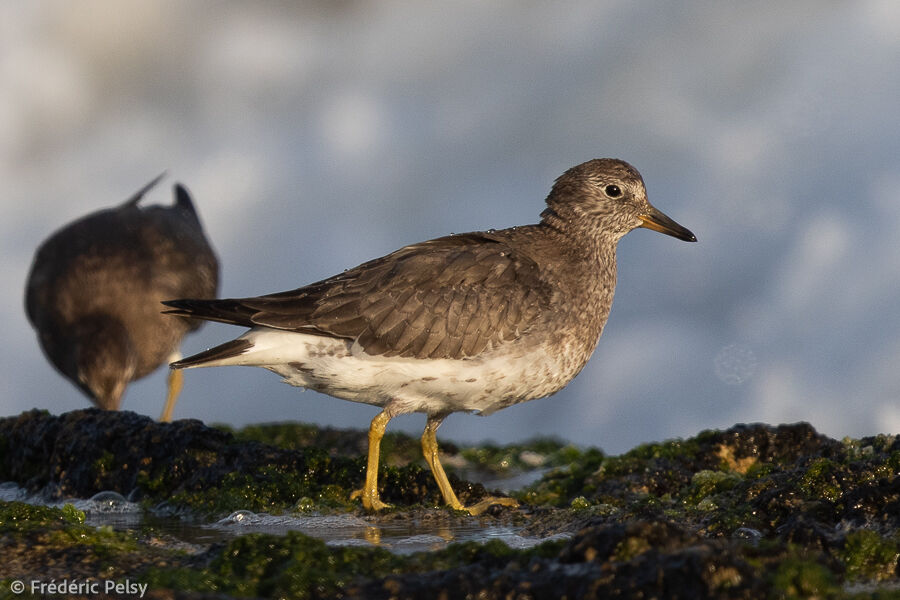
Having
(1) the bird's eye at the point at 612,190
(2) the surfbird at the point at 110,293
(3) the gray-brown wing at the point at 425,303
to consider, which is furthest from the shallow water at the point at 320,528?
(2) the surfbird at the point at 110,293

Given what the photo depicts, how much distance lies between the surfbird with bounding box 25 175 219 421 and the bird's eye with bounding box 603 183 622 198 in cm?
745

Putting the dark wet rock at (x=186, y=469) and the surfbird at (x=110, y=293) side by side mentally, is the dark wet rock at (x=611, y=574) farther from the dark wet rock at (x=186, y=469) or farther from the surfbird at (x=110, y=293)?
the surfbird at (x=110, y=293)

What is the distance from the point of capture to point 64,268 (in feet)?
46.2

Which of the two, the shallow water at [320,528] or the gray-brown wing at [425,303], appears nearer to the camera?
the shallow water at [320,528]

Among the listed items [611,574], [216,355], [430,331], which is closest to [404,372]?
[430,331]

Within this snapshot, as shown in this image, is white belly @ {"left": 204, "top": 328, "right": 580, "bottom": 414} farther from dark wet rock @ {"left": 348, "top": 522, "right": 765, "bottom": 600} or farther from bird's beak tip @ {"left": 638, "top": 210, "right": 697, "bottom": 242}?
dark wet rock @ {"left": 348, "top": 522, "right": 765, "bottom": 600}

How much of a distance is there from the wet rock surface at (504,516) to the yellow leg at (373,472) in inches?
5.4

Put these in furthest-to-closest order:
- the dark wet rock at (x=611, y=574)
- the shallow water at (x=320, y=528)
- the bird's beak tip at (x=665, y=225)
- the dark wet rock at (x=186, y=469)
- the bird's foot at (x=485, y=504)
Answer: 1. the bird's beak tip at (x=665, y=225)
2. the dark wet rock at (x=186, y=469)
3. the bird's foot at (x=485, y=504)
4. the shallow water at (x=320, y=528)
5. the dark wet rock at (x=611, y=574)

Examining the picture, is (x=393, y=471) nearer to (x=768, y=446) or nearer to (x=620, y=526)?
(x=768, y=446)

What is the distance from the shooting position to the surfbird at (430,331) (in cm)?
789

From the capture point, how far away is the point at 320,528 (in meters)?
7.27

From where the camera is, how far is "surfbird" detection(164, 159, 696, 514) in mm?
7895

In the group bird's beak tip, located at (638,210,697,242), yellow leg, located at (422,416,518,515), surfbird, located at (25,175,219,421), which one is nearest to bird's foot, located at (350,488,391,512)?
yellow leg, located at (422,416,518,515)

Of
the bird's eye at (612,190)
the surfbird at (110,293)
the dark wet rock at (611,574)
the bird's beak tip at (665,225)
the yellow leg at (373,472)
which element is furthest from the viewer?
the surfbird at (110,293)
